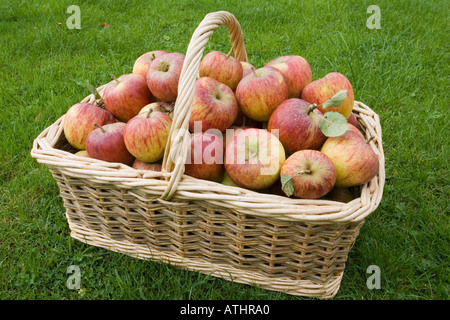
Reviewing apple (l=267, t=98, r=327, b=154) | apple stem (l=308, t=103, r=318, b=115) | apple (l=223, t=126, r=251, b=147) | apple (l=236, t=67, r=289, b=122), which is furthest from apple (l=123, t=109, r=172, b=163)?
apple stem (l=308, t=103, r=318, b=115)

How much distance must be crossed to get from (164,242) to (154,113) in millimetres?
582

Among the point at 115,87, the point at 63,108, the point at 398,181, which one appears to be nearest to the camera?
the point at 115,87

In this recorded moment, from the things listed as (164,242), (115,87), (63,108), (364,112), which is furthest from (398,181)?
(63,108)

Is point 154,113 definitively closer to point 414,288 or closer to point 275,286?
point 275,286

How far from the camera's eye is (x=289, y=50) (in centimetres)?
379

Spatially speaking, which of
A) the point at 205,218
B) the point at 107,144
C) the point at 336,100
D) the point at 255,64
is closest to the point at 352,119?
the point at 336,100

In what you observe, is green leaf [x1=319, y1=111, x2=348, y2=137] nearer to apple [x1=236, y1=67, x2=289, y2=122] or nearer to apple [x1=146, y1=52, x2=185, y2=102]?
apple [x1=236, y1=67, x2=289, y2=122]

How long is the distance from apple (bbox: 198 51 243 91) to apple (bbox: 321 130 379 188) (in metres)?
0.61

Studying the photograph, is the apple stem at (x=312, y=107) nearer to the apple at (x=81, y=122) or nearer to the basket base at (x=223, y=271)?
the basket base at (x=223, y=271)

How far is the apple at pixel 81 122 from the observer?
1.88 metres

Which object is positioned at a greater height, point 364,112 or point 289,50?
point 364,112

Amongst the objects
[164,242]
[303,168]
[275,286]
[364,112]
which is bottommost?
[275,286]

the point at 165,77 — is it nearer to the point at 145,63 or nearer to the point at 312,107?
the point at 145,63

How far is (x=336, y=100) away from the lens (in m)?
1.66
